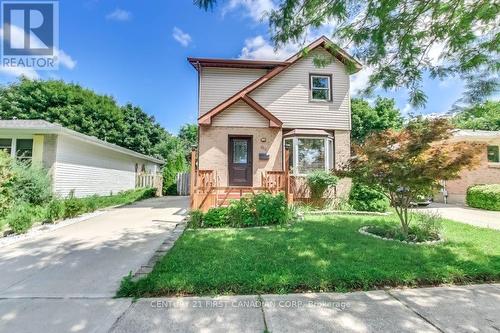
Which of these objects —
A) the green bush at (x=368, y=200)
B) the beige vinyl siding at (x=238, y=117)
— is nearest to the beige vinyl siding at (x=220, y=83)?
the beige vinyl siding at (x=238, y=117)

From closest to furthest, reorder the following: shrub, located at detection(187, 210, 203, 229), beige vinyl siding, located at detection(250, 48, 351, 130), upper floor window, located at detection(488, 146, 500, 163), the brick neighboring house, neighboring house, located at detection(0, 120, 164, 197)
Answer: shrub, located at detection(187, 210, 203, 229), neighboring house, located at detection(0, 120, 164, 197), beige vinyl siding, located at detection(250, 48, 351, 130), the brick neighboring house, upper floor window, located at detection(488, 146, 500, 163)

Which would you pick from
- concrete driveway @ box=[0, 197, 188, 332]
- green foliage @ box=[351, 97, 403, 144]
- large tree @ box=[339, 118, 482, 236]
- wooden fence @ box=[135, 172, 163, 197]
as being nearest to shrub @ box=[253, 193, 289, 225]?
large tree @ box=[339, 118, 482, 236]

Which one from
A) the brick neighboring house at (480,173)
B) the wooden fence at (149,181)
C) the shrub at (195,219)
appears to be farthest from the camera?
the wooden fence at (149,181)

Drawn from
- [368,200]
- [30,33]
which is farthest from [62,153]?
[368,200]

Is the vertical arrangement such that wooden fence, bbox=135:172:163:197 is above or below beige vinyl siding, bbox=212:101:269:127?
below

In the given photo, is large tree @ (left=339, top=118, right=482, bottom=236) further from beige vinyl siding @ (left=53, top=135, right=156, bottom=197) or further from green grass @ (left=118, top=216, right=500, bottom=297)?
beige vinyl siding @ (left=53, top=135, right=156, bottom=197)

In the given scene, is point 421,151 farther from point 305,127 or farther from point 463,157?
point 305,127

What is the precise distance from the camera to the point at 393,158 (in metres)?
5.98

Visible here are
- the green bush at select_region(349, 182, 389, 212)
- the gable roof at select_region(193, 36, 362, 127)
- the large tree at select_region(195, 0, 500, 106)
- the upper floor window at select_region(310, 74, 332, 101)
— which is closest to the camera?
the large tree at select_region(195, 0, 500, 106)

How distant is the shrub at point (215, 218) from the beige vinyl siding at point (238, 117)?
15.4 feet

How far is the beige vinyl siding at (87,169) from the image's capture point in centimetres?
1143

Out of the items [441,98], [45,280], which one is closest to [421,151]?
[441,98]

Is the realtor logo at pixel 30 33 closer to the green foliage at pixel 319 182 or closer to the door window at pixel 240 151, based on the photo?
the door window at pixel 240 151

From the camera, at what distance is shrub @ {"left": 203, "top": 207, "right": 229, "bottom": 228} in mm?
7609
